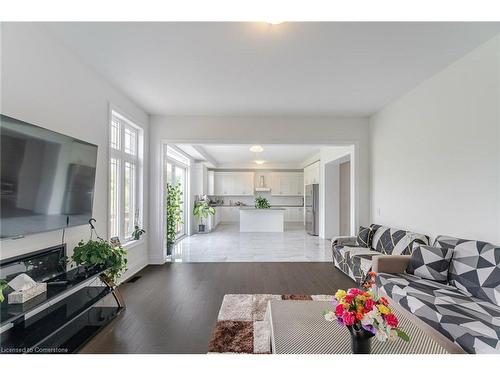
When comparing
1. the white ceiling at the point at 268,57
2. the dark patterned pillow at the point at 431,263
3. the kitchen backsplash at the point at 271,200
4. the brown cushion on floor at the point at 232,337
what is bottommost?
the brown cushion on floor at the point at 232,337

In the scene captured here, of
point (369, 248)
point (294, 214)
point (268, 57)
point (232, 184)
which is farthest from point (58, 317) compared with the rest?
point (294, 214)

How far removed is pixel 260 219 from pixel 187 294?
19.3 feet

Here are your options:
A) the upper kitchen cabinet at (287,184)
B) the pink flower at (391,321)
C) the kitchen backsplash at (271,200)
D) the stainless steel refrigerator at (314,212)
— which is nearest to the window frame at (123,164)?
the pink flower at (391,321)

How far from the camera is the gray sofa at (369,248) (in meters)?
3.30

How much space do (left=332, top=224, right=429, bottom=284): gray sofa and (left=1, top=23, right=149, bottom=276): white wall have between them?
3554mm

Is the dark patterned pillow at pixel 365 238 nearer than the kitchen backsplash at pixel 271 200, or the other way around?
the dark patterned pillow at pixel 365 238

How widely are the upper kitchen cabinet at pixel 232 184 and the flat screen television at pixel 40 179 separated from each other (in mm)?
8863

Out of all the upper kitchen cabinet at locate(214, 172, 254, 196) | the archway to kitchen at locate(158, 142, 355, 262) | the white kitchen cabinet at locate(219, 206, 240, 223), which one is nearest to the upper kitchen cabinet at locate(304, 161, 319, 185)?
the archway to kitchen at locate(158, 142, 355, 262)

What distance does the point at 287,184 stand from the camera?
11.7 meters

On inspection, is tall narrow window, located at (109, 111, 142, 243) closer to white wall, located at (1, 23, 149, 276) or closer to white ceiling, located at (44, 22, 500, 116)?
white wall, located at (1, 23, 149, 276)

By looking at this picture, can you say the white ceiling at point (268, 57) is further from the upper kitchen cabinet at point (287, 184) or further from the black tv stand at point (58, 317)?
the upper kitchen cabinet at point (287, 184)

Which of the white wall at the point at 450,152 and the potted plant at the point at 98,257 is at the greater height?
the white wall at the point at 450,152
